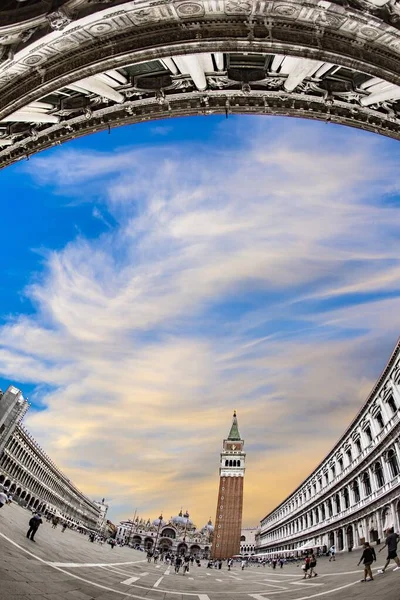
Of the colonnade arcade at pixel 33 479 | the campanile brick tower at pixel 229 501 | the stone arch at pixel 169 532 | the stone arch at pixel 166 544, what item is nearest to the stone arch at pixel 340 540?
the colonnade arcade at pixel 33 479

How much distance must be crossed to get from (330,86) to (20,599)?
12724mm

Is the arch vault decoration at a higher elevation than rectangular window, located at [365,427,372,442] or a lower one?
lower

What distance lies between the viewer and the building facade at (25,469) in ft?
204

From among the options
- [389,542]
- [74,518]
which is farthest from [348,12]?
[74,518]

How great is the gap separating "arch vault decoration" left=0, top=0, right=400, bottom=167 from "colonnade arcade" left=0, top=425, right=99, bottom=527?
Result: 61327 mm

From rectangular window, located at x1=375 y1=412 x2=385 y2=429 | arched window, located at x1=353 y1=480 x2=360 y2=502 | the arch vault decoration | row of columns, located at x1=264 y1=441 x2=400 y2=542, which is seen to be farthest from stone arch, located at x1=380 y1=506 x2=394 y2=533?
the arch vault decoration

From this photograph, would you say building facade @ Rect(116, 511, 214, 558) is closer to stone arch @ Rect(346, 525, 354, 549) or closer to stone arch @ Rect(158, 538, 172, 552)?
stone arch @ Rect(158, 538, 172, 552)

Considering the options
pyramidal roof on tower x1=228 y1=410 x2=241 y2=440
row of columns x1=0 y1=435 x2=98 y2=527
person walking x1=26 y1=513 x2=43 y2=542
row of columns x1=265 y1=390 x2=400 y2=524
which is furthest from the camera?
pyramidal roof on tower x1=228 y1=410 x2=241 y2=440

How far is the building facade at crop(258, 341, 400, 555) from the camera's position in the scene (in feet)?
90.0

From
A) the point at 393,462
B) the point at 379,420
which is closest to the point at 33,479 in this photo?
the point at 379,420

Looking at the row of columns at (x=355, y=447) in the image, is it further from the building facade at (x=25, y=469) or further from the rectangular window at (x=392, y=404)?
the building facade at (x=25, y=469)

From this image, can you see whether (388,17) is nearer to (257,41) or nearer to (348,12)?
(348,12)

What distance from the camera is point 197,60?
898 centimetres

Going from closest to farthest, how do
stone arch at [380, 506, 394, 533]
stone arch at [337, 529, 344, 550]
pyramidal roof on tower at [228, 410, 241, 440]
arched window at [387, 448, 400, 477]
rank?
stone arch at [380, 506, 394, 533] < arched window at [387, 448, 400, 477] < stone arch at [337, 529, 344, 550] < pyramidal roof on tower at [228, 410, 241, 440]
